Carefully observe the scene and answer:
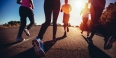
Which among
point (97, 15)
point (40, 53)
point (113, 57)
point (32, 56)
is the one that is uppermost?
point (97, 15)

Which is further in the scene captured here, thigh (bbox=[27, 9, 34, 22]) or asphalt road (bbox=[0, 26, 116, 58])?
thigh (bbox=[27, 9, 34, 22])

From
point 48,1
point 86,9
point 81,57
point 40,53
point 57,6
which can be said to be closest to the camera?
point 40,53

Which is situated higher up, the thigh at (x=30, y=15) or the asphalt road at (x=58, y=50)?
the thigh at (x=30, y=15)

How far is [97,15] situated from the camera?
15.9 feet

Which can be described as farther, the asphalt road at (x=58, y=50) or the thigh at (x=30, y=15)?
the thigh at (x=30, y=15)

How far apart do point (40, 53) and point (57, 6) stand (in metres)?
1.63

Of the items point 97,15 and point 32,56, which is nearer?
point 32,56

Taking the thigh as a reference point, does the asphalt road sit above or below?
below

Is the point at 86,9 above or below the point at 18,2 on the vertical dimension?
below

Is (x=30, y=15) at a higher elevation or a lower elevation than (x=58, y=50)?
higher

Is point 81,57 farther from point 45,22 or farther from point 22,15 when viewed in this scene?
point 22,15

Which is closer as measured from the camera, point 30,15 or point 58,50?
point 58,50

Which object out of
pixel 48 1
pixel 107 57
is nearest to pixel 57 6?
pixel 48 1

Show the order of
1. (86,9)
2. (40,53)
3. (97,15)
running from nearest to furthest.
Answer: (40,53) < (97,15) < (86,9)
